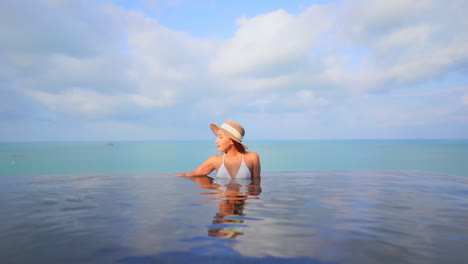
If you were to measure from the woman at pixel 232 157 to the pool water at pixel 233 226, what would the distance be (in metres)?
0.85

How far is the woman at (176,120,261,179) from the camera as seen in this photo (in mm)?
6879

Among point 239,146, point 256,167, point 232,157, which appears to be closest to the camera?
point 239,146

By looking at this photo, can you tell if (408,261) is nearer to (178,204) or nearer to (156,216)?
(156,216)

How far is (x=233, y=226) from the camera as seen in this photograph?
3.66 m

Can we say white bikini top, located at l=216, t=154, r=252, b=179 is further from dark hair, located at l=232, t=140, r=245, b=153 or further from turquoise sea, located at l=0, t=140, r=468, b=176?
turquoise sea, located at l=0, t=140, r=468, b=176

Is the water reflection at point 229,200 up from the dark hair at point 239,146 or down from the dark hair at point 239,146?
down

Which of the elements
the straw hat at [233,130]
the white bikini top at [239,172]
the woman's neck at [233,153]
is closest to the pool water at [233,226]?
the white bikini top at [239,172]

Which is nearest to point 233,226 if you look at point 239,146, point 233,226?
point 233,226

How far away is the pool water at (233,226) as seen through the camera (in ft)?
9.25

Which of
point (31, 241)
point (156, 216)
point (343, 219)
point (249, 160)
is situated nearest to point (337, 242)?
point (343, 219)

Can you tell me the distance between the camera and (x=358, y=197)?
5957 mm

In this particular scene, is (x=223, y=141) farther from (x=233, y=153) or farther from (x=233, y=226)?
(x=233, y=226)

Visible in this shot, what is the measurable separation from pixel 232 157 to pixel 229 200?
6.84ft

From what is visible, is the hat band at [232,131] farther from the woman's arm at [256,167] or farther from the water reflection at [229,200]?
the water reflection at [229,200]
